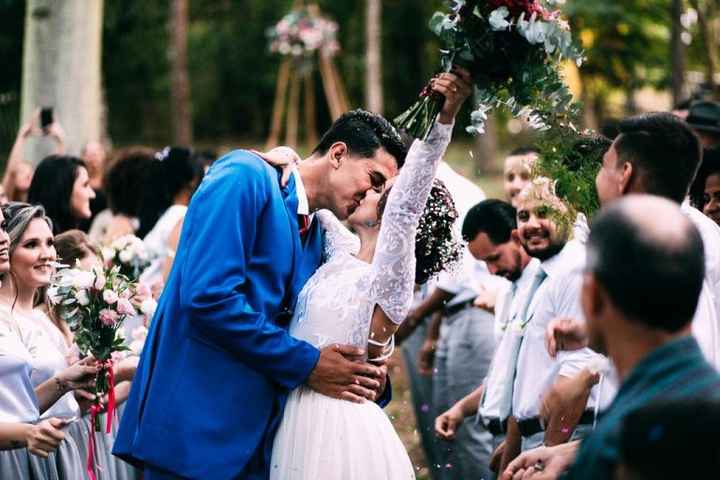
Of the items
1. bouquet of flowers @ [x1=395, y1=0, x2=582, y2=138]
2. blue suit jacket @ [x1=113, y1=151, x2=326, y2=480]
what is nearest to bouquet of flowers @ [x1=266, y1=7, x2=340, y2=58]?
blue suit jacket @ [x1=113, y1=151, x2=326, y2=480]

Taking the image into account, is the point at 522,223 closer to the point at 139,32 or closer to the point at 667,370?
the point at 667,370

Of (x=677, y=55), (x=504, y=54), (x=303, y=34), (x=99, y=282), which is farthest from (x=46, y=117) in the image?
(x=303, y=34)

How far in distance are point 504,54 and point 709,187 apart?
2151 mm

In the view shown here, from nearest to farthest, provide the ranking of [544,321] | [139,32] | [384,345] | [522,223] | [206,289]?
[206,289] < [384,345] < [544,321] < [522,223] < [139,32]

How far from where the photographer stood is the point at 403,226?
3.94 meters

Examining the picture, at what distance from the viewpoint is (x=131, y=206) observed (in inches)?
326

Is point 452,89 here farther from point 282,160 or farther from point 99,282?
point 99,282

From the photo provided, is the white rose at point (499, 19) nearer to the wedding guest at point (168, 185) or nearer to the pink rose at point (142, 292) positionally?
the pink rose at point (142, 292)

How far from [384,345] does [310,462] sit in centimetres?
53

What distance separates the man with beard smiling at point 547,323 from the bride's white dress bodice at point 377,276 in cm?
69

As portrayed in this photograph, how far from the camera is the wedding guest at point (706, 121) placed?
744 cm

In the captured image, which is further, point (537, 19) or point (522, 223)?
point (522, 223)

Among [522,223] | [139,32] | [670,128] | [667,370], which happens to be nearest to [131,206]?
[522,223]

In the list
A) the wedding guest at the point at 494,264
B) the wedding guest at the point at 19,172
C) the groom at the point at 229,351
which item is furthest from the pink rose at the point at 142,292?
the wedding guest at the point at 19,172
